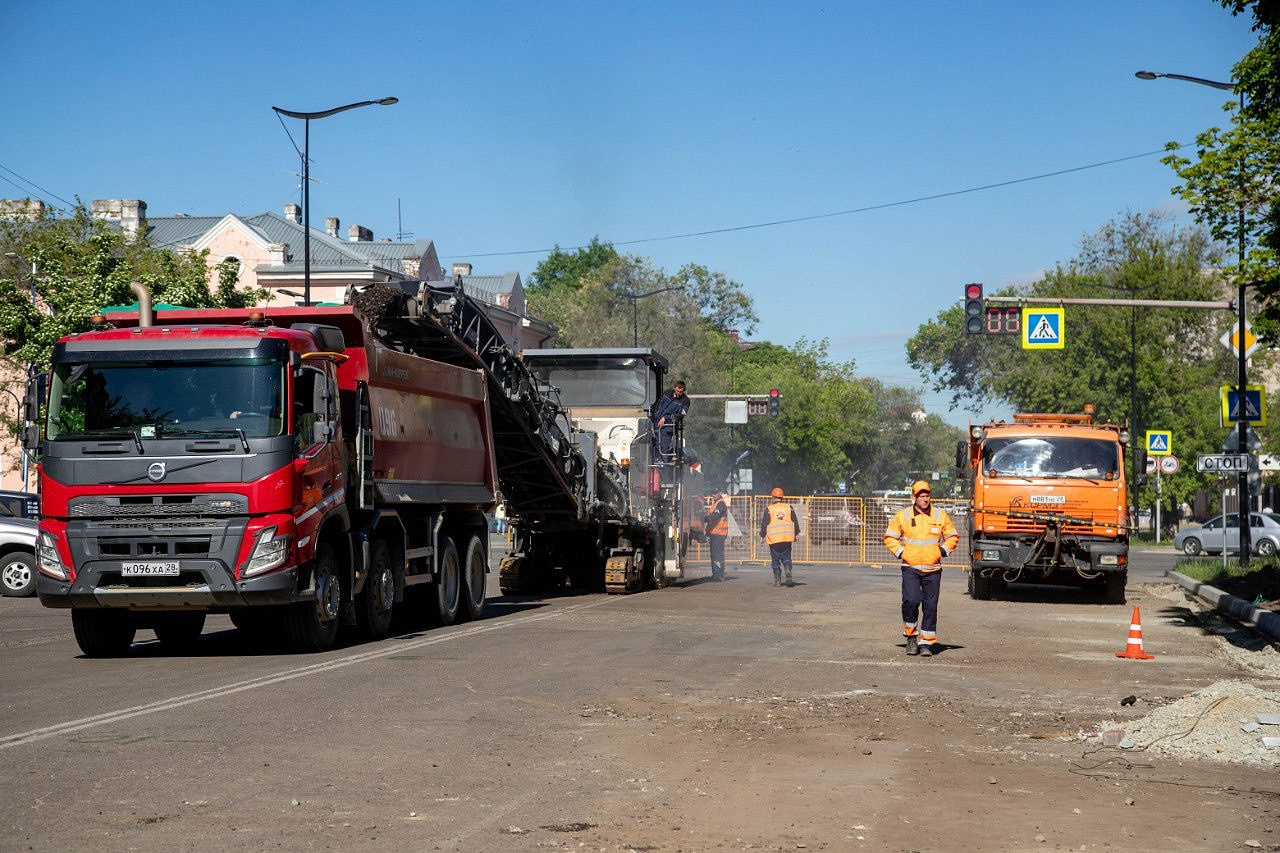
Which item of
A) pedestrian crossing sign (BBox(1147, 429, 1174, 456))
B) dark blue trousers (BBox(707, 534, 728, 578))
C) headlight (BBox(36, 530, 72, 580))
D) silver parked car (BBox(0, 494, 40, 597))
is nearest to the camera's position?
headlight (BBox(36, 530, 72, 580))

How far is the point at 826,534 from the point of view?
4072 centimetres

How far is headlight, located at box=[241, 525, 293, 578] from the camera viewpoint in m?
13.2

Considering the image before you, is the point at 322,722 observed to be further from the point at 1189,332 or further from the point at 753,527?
the point at 1189,332

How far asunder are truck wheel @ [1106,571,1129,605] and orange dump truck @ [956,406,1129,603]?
0.06 feet

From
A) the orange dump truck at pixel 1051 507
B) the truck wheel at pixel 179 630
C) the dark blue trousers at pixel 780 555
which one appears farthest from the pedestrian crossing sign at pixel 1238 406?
the truck wheel at pixel 179 630

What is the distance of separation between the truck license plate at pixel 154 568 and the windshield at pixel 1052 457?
14.8 m

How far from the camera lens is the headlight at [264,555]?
13.2 m

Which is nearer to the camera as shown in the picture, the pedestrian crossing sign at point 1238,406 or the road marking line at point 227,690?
the road marking line at point 227,690

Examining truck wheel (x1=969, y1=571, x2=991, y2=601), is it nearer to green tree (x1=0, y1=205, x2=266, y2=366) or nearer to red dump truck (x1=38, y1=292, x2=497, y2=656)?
red dump truck (x1=38, y1=292, x2=497, y2=656)

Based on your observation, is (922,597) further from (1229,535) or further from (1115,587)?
(1229,535)

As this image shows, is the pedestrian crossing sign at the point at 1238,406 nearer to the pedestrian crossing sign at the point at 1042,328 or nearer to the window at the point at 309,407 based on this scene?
the pedestrian crossing sign at the point at 1042,328

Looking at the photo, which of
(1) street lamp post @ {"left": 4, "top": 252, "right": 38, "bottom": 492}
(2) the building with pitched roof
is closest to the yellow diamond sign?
(1) street lamp post @ {"left": 4, "top": 252, "right": 38, "bottom": 492}

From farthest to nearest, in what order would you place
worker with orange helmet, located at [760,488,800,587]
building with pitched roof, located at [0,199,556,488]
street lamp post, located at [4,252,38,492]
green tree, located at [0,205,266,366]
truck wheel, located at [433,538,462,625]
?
building with pitched roof, located at [0,199,556,488] < street lamp post, located at [4,252,38,492] < green tree, located at [0,205,266,366] < worker with orange helmet, located at [760,488,800,587] < truck wheel, located at [433,538,462,625]

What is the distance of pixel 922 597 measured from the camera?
15.3 metres
